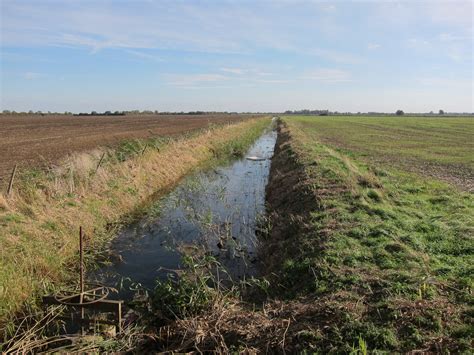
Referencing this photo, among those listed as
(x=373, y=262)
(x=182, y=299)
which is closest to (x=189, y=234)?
(x=182, y=299)

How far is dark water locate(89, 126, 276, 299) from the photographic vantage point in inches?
347

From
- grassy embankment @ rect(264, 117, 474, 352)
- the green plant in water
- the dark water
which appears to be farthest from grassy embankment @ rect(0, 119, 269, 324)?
grassy embankment @ rect(264, 117, 474, 352)

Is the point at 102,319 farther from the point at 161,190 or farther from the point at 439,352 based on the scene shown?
the point at 161,190

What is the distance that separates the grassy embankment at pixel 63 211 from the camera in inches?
274

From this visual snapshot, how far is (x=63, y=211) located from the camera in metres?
9.97

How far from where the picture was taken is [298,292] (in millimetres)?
6488

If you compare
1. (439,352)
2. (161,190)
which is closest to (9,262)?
(439,352)

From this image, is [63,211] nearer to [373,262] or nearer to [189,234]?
[189,234]

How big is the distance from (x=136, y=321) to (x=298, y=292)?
105 inches

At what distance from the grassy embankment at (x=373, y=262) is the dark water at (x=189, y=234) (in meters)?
0.91

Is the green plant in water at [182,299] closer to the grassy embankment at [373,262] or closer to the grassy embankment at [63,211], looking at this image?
the grassy embankment at [373,262]

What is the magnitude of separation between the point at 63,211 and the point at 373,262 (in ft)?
24.8

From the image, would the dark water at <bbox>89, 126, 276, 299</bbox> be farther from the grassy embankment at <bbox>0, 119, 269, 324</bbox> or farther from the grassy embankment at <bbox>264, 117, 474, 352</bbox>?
the grassy embankment at <bbox>264, 117, 474, 352</bbox>

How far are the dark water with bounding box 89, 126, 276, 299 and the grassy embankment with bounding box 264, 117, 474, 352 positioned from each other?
2.98 ft
